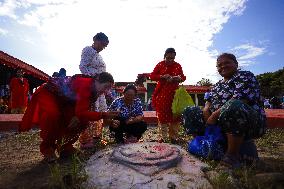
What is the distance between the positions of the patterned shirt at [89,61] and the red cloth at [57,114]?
2.81 ft

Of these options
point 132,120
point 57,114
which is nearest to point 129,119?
point 132,120

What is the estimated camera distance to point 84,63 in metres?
4.29

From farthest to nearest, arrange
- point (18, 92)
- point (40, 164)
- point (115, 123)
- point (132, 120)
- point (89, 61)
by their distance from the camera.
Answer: point (18, 92) → point (89, 61) → point (132, 120) → point (115, 123) → point (40, 164)

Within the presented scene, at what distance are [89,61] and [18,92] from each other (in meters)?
5.39

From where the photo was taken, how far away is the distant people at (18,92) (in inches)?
349

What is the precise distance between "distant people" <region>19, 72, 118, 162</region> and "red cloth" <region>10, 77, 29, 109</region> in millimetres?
5831

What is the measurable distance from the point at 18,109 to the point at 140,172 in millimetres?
7524

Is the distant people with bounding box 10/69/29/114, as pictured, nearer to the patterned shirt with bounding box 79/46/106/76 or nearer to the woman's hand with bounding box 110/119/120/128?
the patterned shirt with bounding box 79/46/106/76

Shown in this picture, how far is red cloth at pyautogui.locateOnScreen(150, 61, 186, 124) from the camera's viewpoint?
15.7ft

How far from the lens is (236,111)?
2680mm

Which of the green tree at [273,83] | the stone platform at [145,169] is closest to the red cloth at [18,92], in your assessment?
the stone platform at [145,169]

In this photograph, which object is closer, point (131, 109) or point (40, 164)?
point (40, 164)

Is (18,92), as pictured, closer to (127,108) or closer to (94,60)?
(94,60)

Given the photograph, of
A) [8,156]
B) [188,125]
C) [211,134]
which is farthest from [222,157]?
[8,156]
